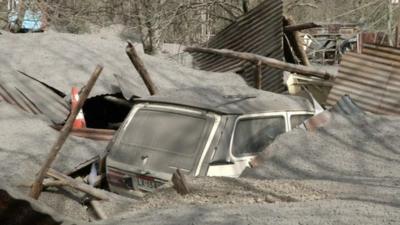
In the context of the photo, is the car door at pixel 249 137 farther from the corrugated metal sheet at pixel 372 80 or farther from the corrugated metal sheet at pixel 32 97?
the corrugated metal sheet at pixel 32 97

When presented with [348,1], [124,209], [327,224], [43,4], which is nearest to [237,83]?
[124,209]

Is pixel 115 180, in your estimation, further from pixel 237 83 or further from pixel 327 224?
pixel 237 83

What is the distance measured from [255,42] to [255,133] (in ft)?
18.6

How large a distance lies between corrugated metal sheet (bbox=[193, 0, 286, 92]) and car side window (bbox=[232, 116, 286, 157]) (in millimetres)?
4187

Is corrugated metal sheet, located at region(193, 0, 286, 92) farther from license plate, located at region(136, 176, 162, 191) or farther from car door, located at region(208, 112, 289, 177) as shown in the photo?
license plate, located at region(136, 176, 162, 191)

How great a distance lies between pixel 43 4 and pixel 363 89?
13.4 m

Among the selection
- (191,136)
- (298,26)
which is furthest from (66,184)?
(298,26)

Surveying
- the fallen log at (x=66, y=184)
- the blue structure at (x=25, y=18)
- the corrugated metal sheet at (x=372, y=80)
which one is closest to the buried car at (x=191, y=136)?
the fallen log at (x=66, y=184)

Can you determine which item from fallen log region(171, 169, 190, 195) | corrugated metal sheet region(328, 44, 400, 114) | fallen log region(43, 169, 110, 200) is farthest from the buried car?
corrugated metal sheet region(328, 44, 400, 114)

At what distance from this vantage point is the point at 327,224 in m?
3.26

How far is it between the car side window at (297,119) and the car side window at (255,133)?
157mm

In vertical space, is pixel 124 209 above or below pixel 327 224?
below

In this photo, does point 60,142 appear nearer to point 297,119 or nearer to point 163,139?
point 163,139

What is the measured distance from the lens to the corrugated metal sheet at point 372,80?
25.5ft
